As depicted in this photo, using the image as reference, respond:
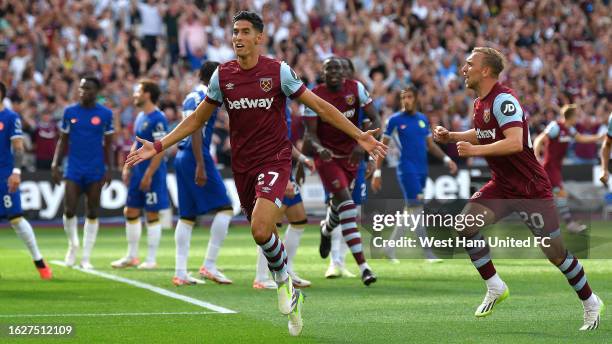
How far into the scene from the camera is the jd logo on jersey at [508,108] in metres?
10.2

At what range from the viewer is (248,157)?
10461 mm

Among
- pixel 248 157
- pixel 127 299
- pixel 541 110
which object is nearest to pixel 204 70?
pixel 127 299

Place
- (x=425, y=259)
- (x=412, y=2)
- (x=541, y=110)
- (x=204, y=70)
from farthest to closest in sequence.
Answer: (x=412, y=2)
(x=541, y=110)
(x=425, y=259)
(x=204, y=70)

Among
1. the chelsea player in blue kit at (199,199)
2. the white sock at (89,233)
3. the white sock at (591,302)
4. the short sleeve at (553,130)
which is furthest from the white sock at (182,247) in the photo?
the short sleeve at (553,130)

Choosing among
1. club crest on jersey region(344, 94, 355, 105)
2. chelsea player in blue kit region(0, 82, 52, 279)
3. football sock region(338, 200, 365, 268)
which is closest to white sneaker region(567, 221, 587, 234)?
football sock region(338, 200, 365, 268)

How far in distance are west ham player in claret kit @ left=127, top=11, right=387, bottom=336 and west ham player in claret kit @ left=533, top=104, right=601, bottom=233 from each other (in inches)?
465

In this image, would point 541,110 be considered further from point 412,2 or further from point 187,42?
point 187,42

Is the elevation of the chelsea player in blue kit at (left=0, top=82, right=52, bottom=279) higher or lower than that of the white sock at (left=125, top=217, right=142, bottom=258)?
higher

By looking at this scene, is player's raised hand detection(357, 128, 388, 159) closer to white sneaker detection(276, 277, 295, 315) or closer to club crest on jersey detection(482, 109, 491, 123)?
club crest on jersey detection(482, 109, 491, 123)

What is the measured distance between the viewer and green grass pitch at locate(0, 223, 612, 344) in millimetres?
9914

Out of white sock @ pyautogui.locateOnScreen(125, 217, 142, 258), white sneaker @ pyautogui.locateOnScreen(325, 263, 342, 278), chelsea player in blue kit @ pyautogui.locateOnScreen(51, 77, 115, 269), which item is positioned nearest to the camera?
white sneaker @ pyautogui.locateOnScreen(325, 263, 342, 278)

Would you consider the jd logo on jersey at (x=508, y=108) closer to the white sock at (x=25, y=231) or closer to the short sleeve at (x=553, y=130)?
the white sock at (x=25, y=231)

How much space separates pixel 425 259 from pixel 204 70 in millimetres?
5772

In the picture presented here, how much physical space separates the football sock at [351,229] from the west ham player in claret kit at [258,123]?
399 cm
